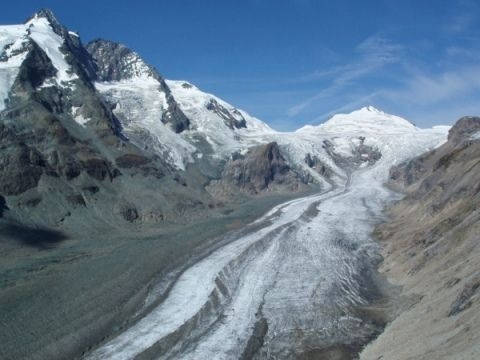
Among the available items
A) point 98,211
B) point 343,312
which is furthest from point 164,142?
point 343,312

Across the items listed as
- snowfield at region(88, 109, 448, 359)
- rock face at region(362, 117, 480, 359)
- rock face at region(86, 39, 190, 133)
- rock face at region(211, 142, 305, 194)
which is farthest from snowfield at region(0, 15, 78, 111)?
rock face at region(362, 117, 480, 359)

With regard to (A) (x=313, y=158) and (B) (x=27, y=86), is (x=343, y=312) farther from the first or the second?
(A) (x=313, y=158)

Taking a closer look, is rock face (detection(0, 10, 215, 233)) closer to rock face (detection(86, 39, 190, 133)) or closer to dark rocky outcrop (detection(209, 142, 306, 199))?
dark rocky outcrop (detection(209, 142, 306, 199))

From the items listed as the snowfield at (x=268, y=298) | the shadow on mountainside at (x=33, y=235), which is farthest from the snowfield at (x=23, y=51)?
the snowfield at (x=268, y=298)

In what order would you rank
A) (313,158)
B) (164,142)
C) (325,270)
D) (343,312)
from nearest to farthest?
(343,312) → (325,270) → (164,142) → (313,158)

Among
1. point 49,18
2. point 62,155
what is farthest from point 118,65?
point 62,155

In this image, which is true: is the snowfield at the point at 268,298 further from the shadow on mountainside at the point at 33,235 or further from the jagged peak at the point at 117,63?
the jagged peak at the point at 117,63

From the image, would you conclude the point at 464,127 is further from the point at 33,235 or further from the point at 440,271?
the point at 440,271
